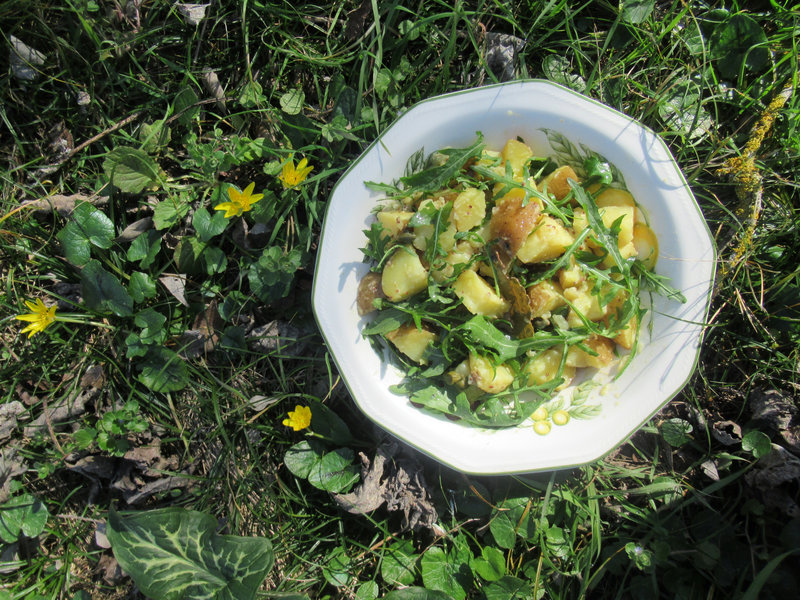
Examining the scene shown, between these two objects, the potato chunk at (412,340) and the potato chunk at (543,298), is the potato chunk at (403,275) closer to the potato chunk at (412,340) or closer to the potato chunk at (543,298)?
the potato chunk at (412,340)

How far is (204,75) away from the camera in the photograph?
2.50m

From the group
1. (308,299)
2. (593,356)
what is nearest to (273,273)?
(308,299)

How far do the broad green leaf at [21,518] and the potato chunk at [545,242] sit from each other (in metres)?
2.61

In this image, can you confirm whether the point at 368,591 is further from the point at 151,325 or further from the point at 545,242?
the point at 545,242

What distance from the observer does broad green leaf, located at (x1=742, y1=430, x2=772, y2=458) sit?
2.23m

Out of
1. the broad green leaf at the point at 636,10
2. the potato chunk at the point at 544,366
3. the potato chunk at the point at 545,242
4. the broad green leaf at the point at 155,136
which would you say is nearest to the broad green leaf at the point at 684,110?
the broad green leaf at the point at 636,10

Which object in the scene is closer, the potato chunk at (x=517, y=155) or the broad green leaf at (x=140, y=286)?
the potato chunk at (x=517, y=155)

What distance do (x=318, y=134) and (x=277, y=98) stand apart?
0.30 m

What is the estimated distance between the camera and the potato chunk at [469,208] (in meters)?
1.92

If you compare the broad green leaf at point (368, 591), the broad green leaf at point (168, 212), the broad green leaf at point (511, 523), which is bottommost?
the broad green leaf at point (368, 591)

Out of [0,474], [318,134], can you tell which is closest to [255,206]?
[318,134]

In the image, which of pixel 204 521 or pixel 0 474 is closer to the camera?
pixel 204 521

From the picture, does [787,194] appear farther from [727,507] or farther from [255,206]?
[255,206]

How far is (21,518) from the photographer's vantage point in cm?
257
